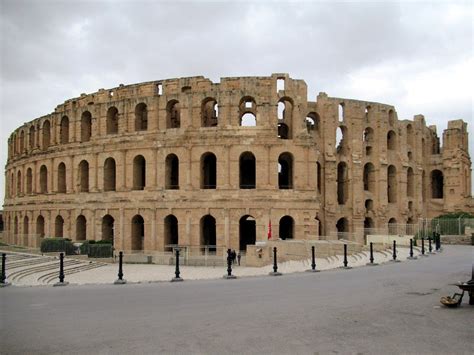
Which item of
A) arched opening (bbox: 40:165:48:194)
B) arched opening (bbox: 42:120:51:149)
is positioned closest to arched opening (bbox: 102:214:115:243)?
arched opening (bbox: 40:165:48:194)

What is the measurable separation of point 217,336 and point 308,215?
25143 mm

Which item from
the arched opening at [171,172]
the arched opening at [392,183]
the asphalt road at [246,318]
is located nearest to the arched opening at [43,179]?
the arched opening at [171,172]

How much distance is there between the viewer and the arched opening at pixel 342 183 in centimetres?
3894

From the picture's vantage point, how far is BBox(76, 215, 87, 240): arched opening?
38469 mm

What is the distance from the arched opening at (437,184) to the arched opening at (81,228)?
3632 cm

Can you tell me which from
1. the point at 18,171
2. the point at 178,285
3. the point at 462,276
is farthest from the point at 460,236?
the point at 18,171

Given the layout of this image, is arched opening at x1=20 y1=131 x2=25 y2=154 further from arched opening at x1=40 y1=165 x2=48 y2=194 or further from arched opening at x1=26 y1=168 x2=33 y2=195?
arched opening at x1=40 y1=165 x2=48 y2=194

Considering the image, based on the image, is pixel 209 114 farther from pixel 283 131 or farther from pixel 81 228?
pixel 81 228

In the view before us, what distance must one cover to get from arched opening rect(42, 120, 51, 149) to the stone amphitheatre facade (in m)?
0.16

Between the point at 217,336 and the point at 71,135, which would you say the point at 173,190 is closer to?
the point at 71,135

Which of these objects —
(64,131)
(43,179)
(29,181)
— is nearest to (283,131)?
(64,131)

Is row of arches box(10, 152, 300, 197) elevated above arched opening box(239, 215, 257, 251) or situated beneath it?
elevated above

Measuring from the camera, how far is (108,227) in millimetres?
37250

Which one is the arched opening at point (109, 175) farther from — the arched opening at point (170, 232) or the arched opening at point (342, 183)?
the arched opening at point (342, 183)
